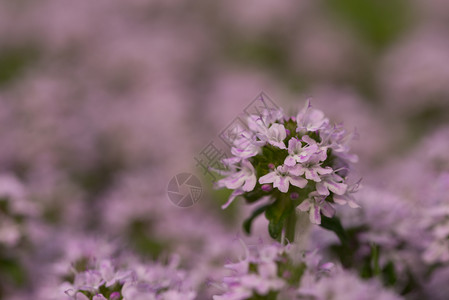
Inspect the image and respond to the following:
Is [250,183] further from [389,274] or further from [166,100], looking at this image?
[166,100]

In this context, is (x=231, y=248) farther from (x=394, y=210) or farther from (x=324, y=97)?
(x=324, y=97)

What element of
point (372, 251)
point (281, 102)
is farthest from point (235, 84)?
point (372, 251)

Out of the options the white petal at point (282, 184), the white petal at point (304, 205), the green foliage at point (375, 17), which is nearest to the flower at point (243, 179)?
the white petal at point (282, 184)

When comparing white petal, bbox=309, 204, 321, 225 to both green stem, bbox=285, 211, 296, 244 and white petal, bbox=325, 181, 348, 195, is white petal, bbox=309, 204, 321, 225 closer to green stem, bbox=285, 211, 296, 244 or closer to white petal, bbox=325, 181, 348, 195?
white petal, bbox=325, 181, 348, 195

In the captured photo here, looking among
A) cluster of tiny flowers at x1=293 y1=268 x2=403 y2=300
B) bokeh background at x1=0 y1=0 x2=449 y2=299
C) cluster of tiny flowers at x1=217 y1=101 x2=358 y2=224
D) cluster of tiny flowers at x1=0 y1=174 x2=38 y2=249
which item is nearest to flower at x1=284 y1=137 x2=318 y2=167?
cluster of tiny flowers at x1=217 y1=101 x2=358 y2=224

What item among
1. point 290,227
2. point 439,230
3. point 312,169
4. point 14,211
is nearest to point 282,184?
point 312,169

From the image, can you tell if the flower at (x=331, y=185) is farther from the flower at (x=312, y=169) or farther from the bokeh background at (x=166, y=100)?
the bokeh background at (x=166, y=100)
